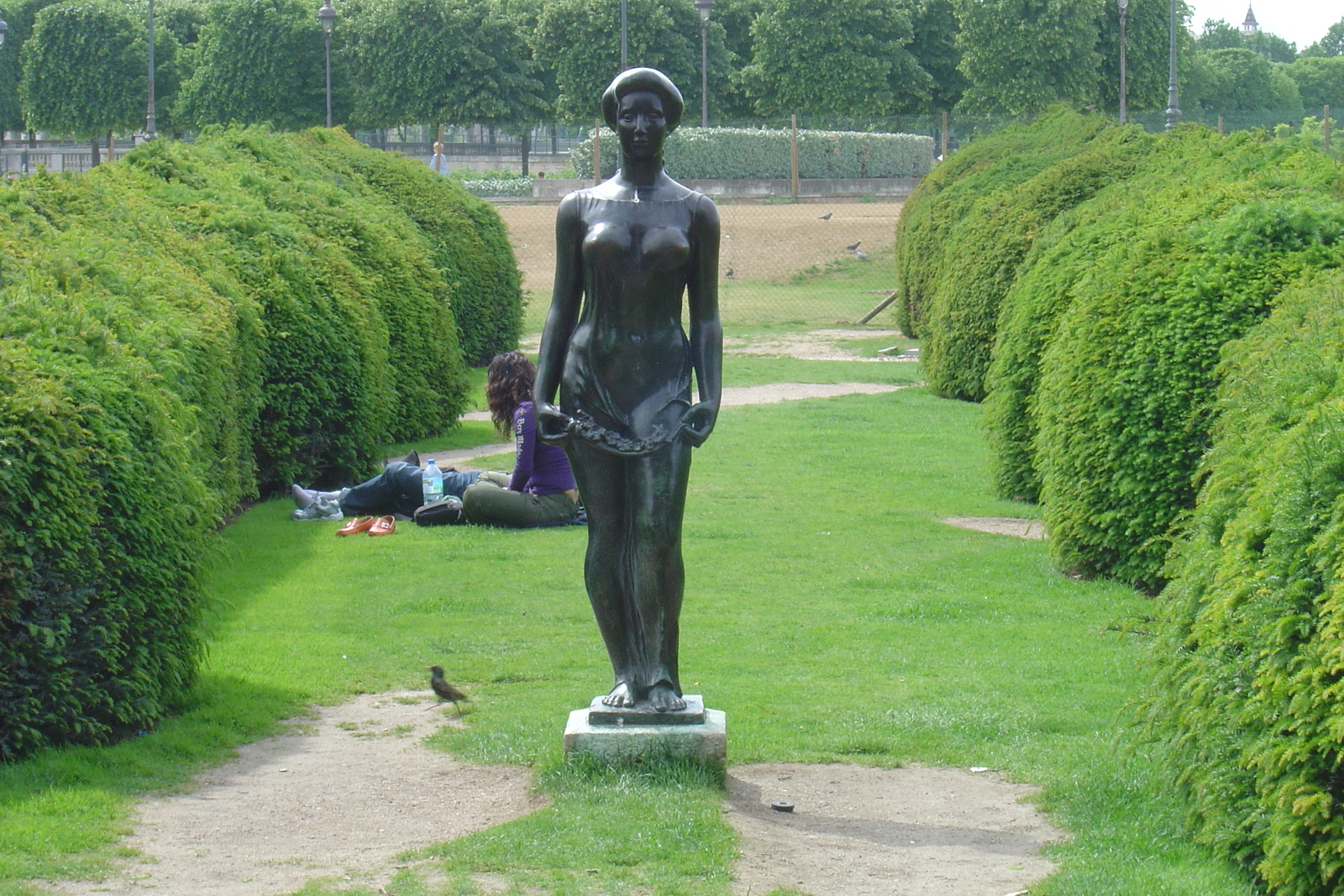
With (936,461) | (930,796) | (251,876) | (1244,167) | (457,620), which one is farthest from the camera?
(936,461)

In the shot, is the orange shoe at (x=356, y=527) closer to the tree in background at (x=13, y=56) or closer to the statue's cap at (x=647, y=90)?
the statue's cap at (x=647, y=90)

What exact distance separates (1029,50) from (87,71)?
36549 mm

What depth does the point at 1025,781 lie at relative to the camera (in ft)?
18.6

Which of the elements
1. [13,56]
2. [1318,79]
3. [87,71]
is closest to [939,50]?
[87,71]

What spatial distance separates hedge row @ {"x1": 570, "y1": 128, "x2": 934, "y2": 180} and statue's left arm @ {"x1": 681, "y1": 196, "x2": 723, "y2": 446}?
3768cm

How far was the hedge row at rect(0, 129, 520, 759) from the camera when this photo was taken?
18.5 feet

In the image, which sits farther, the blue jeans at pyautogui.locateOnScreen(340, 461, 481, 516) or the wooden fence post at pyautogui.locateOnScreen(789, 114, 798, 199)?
the wooden fence post at pyautogui.locateOnScreen(789, 114, 798, 199)

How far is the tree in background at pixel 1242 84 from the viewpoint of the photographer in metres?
80.8

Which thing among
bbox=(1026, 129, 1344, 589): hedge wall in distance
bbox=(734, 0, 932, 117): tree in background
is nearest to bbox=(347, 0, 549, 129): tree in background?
bbox=(734, 0, 932, 117): tree in background

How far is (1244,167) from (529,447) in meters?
5.19

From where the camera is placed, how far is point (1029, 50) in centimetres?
5166

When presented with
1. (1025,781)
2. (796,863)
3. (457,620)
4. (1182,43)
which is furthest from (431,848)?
(1182,43)

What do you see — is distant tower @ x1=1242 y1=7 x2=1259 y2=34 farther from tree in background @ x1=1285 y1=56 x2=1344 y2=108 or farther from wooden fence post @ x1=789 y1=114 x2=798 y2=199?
wooden fence post @ x1=789 y1=114 x2=798 y2=199

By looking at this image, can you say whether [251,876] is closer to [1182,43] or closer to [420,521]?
[420,521]
